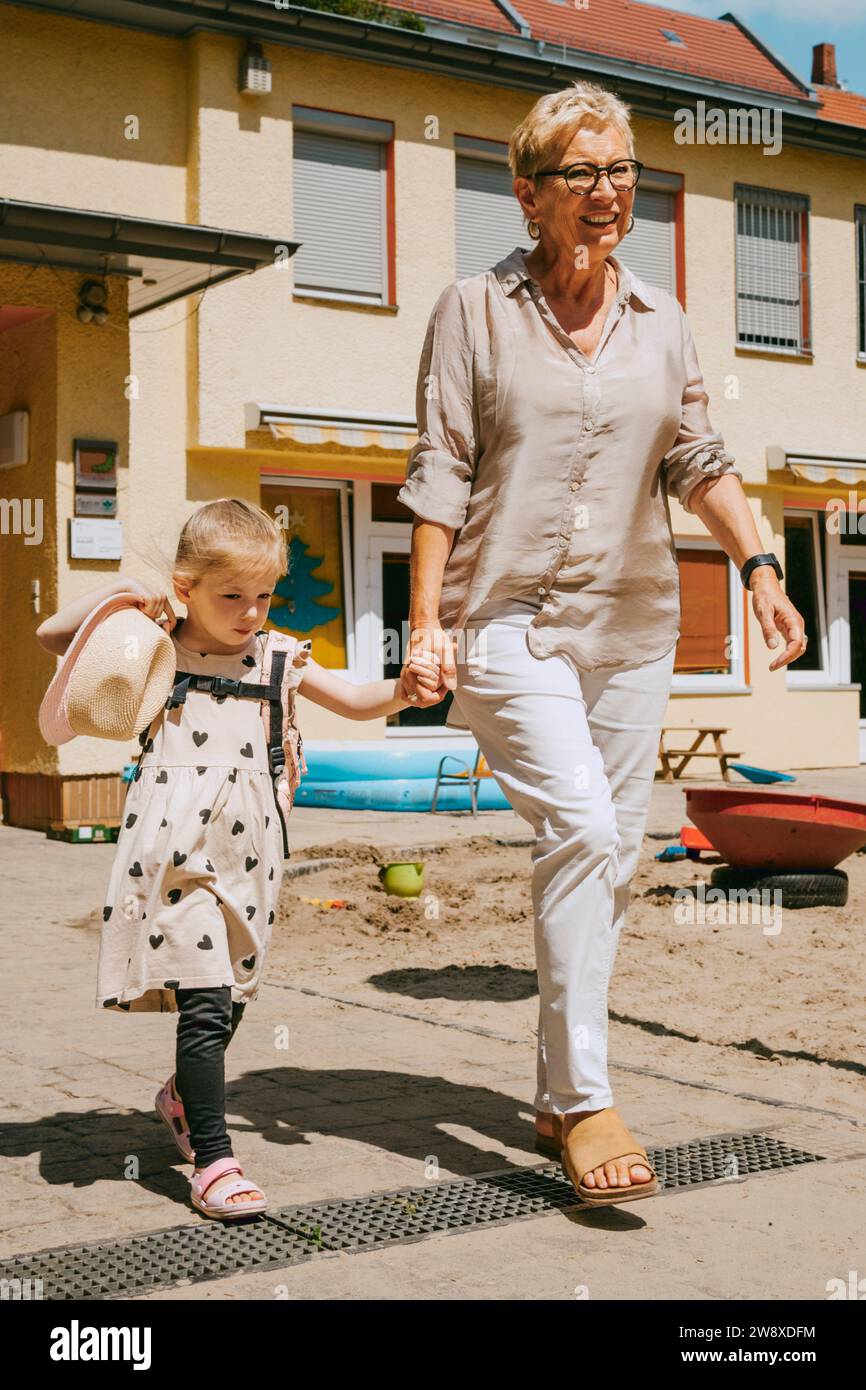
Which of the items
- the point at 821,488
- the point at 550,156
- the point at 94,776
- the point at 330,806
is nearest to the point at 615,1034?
the point at 550,156

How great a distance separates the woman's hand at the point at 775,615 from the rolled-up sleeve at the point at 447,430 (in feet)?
2.36

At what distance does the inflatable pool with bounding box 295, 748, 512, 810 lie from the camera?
1370 centimetres

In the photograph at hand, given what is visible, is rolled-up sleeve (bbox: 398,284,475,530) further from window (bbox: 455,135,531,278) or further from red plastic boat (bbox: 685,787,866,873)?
window (bbox: 455,135,531,278)

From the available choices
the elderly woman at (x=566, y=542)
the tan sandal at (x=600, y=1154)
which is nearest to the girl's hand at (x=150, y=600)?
the elderly woman at (x=566, y=542)

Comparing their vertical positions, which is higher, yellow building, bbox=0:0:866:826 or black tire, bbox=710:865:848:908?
yellow building, bbox=0:0:866:826

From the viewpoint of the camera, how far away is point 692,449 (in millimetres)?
3920

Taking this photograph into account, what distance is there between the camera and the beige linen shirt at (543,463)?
3.71 meters

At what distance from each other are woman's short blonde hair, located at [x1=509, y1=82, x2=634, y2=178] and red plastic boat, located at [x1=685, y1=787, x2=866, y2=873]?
448 centimetres

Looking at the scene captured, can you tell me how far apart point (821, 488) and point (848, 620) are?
65.6 inches

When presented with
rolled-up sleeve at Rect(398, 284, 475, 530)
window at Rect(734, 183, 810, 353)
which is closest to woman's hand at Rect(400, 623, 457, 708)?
rolled-up sleeve at Rect(398, 284, 475, 530)

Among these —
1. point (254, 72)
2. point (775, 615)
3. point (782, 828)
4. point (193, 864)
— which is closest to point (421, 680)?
point (193, 864)

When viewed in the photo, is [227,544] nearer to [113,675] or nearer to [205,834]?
[113,675]

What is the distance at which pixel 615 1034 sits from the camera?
539 centimetres
